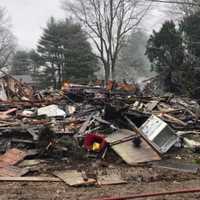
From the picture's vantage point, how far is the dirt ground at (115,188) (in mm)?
6662

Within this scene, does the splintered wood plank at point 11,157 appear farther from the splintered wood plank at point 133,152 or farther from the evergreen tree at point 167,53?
the evergreen tree at point 167,53

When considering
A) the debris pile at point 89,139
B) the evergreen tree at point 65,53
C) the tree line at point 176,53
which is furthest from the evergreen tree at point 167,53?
the evergreen tree at point 65,53

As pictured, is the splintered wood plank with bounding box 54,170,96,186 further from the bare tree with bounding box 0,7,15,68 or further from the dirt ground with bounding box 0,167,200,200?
the bare tree with bounding box 0,7,15,68

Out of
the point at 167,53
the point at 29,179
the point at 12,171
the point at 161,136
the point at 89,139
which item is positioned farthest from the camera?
the point at 167,53

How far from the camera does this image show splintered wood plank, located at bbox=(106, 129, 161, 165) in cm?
932

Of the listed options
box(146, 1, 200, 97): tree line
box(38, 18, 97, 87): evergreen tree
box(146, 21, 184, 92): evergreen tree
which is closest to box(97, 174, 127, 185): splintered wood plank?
box(146, 1, 200, 97): tree line

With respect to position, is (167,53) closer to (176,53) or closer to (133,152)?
(176,53)

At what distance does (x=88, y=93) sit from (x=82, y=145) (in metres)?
6.63

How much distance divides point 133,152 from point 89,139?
3.91ft

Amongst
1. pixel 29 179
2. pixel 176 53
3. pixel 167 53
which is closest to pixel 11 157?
pixel 29 179

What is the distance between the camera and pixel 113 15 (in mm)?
37344

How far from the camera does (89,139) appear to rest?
976 cm

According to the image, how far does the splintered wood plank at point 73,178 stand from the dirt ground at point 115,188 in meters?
0.15

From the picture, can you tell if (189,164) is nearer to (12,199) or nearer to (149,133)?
(149,133)
